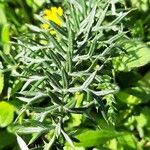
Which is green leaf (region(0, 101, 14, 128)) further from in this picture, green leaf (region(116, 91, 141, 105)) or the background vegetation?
green leaf (region(116, 91, 141, 105))

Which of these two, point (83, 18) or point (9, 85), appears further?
point (9, 85)

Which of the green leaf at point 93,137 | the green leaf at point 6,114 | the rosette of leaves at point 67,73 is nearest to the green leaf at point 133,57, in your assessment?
the rosette of leaves at point 67,73

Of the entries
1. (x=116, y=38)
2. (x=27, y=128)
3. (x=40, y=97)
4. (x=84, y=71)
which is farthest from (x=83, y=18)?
(x=27, y=128)

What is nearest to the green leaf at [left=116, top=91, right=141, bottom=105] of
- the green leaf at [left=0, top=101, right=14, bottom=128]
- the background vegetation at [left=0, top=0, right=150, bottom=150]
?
the background vegetation at [left=0, top=0, right=150, bottom=150]

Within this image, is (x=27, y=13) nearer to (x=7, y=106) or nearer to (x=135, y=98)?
(x=7, y=106)

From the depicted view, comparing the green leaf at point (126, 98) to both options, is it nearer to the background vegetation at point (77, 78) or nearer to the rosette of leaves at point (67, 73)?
the background vegetation at point (77, 78)

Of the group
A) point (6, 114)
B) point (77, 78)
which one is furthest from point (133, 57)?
point (6, 114)

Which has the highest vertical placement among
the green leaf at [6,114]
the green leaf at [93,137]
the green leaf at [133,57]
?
the green leaf at [133,57]
